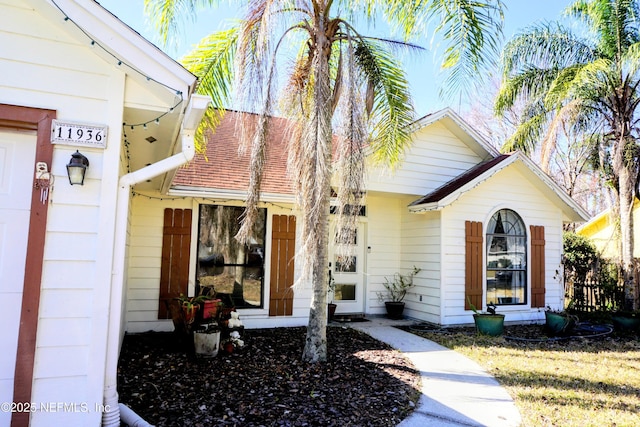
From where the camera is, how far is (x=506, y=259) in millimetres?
9016

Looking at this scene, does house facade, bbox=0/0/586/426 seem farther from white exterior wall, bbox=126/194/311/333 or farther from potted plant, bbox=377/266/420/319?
potted plant, bbox=377/266/420/319

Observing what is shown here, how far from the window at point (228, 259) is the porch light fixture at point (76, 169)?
14.2 ft

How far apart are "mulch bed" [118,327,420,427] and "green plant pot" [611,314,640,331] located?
534 centimetres

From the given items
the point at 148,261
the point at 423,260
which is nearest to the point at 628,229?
the point at 423,260

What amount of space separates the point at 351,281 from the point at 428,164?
10.5 feet

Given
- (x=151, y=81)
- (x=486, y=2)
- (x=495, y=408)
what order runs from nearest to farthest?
(x=151, y=81)
(x=495, y=408)
(x=486, y=2)

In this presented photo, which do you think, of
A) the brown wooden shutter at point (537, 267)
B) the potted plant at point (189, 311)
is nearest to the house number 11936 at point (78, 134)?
the potted plant at point (189, 311)

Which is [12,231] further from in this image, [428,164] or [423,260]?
[428,164]

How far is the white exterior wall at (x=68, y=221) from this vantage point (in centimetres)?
295

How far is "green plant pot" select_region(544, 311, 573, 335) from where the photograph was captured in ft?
24.7

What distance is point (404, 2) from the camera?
5.67m

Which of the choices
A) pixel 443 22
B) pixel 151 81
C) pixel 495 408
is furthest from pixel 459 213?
Answer: pixel 151 81

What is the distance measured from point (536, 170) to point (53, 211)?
29.3 ft

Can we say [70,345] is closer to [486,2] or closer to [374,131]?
[374,131]
